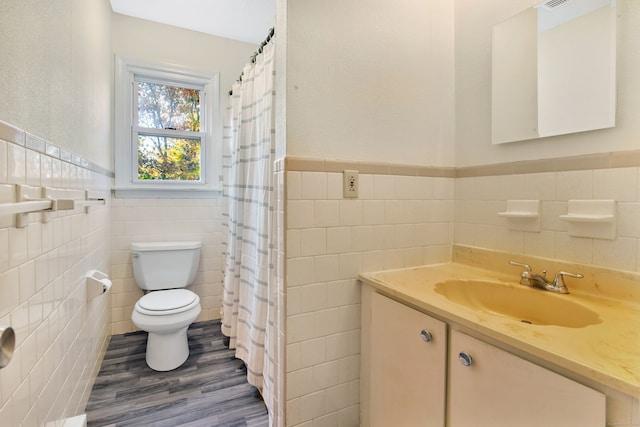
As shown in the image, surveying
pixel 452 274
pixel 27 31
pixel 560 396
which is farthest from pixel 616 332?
pixel 27 31

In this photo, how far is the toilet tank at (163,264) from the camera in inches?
88.0

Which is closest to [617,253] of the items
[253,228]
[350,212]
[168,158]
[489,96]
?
[489,96]

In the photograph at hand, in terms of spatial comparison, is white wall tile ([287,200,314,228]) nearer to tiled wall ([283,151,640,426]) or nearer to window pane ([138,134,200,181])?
tiled wall ([283,151,640,426])

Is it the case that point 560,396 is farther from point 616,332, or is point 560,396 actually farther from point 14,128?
point 14,128

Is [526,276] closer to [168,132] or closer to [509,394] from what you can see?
[509,394]

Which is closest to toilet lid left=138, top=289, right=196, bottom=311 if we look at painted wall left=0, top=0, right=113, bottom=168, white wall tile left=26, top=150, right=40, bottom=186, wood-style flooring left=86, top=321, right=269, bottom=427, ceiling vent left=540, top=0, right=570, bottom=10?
wood-style flooring left=86, top=321, right=269, bottom=427

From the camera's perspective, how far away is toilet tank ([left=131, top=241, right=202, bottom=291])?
2234 mm

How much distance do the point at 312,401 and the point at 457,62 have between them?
5.83 feet

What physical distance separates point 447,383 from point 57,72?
1.75 meters

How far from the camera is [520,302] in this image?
3.73ft

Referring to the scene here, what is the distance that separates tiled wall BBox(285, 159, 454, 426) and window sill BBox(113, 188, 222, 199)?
5.45 feet

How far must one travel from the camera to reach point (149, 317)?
5.90ft

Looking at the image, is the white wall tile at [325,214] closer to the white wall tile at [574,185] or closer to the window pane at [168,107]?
the white wall tile at [574,185]

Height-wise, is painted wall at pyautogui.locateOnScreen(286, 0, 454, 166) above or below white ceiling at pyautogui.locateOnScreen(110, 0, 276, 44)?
below
